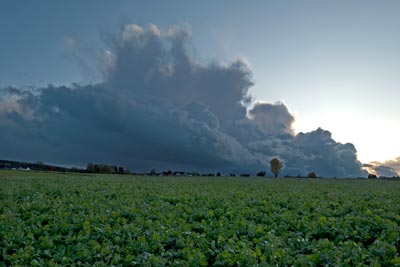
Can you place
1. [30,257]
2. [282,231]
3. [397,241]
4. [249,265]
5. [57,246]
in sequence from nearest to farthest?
[249,265]
[30,257]
[57,246]
[397,241]
[282,231]

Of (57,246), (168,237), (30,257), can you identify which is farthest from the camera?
(168,237)

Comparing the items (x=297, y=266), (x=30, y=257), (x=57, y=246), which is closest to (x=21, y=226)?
(x=57, y=246)

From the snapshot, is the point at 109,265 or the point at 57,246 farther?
the point at 57,246

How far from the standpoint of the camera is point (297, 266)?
7.14 m

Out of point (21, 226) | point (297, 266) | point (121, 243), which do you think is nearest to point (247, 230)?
point (297, 266)

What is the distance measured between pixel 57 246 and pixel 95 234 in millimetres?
1381

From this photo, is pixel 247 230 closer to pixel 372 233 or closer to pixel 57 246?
pixel 372 233

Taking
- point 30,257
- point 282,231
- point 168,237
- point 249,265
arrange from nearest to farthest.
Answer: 1. point 249,265
2. point 30,257
3. point 168,237
4. point 282,231

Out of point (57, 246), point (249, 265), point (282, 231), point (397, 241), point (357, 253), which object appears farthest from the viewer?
point (282, 231)

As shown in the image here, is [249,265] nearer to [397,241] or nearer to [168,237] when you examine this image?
[168,237]

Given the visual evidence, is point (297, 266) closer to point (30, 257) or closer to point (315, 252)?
point (315, 252)

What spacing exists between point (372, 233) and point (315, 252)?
15.2 feet

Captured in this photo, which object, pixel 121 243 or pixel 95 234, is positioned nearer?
pixel 121 243

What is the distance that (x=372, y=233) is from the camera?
11492 millimetres
